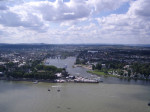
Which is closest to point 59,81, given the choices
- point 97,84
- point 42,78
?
point 42,78

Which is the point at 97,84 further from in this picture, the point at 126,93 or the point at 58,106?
the point at 58,106

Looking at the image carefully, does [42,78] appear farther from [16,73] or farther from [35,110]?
[35,110]

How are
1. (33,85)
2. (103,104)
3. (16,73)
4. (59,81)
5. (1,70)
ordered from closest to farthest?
(103,104)
(33,85)
(59,81)
(16,73)
(1,70)

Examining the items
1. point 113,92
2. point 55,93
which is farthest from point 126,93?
point 55,93

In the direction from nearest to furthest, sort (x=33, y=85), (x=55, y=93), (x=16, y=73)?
(x=55, y=93) → (x=33, y=85) → (x=16, y=73)

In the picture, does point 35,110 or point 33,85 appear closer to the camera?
point 35,110

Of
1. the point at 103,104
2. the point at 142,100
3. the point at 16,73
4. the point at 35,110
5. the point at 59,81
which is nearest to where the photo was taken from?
the point at 35,110
